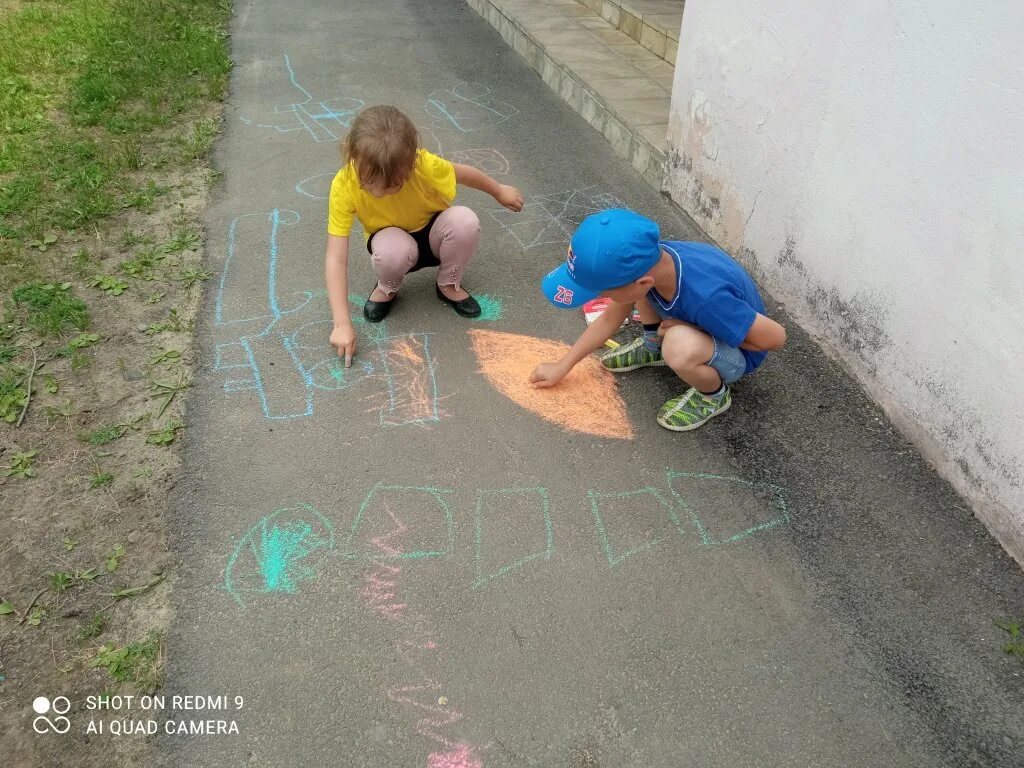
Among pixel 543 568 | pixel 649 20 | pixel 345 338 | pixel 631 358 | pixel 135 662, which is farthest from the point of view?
pixel 649 20

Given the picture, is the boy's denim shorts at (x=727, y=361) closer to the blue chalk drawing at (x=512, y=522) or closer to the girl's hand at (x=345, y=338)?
the blue chalk drawing at (x=512, y=522)

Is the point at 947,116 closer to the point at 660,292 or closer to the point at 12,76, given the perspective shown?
the point at 660,292

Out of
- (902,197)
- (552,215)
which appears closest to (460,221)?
(552,215)

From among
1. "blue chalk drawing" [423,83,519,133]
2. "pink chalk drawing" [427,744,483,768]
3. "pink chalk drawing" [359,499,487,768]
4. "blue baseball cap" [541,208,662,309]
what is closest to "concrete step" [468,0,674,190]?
"blue chalk drawing" [423,83,519,133]

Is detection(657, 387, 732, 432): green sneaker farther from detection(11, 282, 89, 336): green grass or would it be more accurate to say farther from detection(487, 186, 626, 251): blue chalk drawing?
detection(11, 282, 89, 336): green grass

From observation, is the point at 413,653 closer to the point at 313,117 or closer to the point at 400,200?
the point at 400,200

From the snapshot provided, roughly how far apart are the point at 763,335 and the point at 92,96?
5.16 metres

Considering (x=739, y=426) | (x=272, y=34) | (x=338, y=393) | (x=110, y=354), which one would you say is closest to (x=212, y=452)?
(x=338, y=393)

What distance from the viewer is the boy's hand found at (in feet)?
9.09

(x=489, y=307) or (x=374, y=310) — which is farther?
(x=489, y=307)

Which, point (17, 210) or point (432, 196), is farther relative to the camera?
point (17, 210)

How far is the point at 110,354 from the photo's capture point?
294 cm

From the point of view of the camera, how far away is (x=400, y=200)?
2947 mm

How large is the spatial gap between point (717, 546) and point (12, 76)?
6.47m
